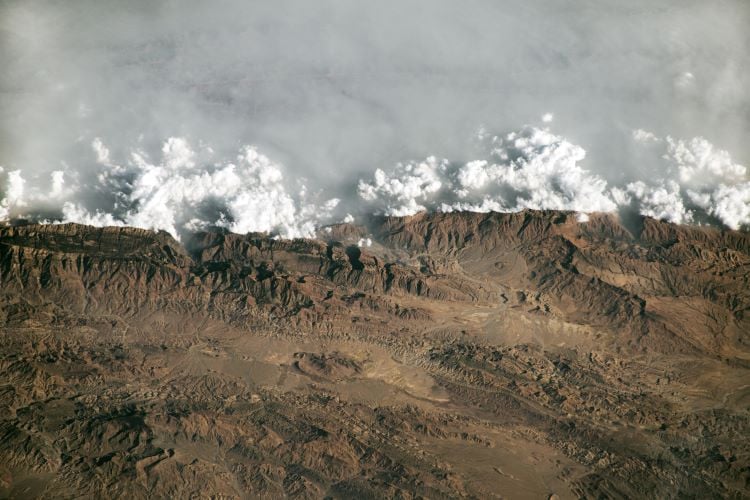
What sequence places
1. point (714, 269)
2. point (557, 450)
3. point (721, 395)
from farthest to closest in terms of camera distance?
point (714, 269), point (721, 395), point (557, 450)

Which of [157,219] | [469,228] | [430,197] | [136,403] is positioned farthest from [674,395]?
[157,219]

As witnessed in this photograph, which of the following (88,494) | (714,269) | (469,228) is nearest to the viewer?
(88,494)

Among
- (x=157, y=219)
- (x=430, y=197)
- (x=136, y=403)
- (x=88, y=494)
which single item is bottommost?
(x=88, y=494)

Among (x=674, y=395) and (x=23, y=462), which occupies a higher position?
(x=674, y=395)

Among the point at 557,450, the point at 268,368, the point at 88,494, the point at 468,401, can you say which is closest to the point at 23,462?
the point at 88,494

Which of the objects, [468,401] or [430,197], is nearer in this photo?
[468,401]

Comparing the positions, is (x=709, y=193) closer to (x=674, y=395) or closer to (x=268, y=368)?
(x=674, y=395)

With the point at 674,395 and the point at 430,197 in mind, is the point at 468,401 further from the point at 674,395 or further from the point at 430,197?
the point at 430,197
